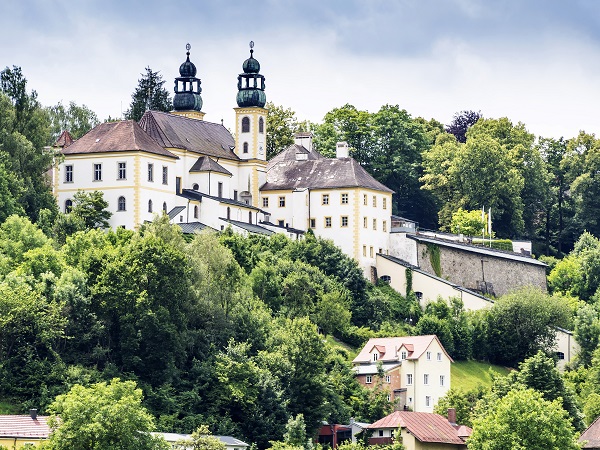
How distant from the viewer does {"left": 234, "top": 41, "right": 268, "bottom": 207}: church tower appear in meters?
108

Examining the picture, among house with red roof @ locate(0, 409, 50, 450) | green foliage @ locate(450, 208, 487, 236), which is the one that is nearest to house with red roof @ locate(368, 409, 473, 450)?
house with red roof @ locate(0, 409, 50, 450)

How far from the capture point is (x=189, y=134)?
106 metres

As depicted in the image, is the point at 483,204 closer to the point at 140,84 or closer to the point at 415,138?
the point at 415,138

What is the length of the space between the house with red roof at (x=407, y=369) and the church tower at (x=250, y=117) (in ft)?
63.6

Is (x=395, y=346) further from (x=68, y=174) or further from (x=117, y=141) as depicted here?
(x=68, y=174)

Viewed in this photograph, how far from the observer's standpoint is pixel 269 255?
97438 mm

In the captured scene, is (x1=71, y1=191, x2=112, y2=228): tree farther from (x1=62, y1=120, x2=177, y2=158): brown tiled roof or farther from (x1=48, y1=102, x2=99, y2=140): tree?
(x1=48, y1=102, x2=99, y2=140): tree

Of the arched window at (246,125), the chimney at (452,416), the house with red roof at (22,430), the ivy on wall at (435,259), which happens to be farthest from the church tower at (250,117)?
the house with red roof at (22,430)

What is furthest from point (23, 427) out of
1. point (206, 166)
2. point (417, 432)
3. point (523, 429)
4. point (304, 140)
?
point (304, 140)

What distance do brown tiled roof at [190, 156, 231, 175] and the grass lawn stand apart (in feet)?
58.5

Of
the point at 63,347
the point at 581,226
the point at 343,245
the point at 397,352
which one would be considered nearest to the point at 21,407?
the point at 63,347

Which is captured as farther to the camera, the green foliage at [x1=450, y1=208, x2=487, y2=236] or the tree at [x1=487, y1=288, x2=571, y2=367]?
the green foliage at [x1=450, y1=208, x2=487, y2=236]

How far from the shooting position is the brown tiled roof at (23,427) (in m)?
67.2

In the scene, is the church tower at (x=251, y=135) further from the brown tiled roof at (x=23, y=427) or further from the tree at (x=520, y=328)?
the brown tiled roof at (x=23, y=427)
